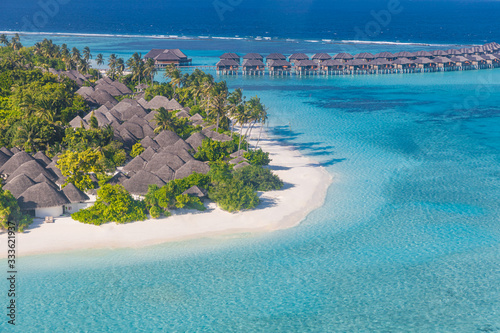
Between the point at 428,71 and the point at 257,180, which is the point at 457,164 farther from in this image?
the point at 428,71

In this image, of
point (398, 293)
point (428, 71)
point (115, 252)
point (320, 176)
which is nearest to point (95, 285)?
point (115, 252)

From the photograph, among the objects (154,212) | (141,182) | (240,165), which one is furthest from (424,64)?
(154,212)

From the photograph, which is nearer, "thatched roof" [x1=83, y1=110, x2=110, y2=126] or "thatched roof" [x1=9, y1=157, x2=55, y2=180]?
"thatched roof" [x1=9, y1=157, x2=55, y2=180]

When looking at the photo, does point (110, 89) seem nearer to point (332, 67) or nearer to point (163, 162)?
point (163, 162)

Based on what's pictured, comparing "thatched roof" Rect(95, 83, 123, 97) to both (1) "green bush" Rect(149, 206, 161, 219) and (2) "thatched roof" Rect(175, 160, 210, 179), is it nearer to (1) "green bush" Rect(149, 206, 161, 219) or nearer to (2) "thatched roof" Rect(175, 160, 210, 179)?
(2) "thatched roof" Rect(175, 160, 210, 179)

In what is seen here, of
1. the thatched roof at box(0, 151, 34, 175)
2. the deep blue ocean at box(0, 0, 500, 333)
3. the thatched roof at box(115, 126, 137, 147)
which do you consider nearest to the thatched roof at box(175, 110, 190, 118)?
the thatched roof at box(115, 126, 137, 147)

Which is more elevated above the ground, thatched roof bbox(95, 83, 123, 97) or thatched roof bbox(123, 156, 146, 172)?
thatched roof bbox(95, 83, 123, 97)
